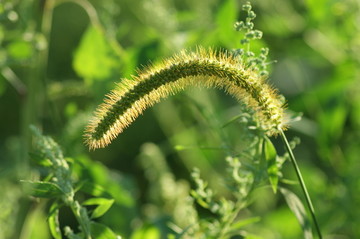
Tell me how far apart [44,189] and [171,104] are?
1.41 metres

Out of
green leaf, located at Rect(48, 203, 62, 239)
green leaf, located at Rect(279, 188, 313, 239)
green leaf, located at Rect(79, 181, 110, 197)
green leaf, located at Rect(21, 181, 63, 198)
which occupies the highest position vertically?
green leaf, located at Rect(279, 188, 313, 239)

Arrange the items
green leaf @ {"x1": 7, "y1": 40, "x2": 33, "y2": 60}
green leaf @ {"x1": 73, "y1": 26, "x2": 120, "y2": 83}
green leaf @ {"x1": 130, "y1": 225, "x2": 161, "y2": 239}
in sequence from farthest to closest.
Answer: green leaf @ {"x1": 7, "y1": 40, "x2": 33, "y2": 60}
green leaf @ {"x1": 73, "y1": 26, "x2": 120, "y2": 83}
green leaf @ {"x1": 130, "y1": 225, "x2": 161, "y2": 239}

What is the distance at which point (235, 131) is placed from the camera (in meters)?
2.20

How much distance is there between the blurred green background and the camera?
4.47 ft

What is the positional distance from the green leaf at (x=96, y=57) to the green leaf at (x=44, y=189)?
0.60 metres

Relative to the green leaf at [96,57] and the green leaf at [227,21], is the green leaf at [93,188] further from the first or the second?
the green leaf at [227,21]

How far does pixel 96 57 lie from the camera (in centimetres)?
150

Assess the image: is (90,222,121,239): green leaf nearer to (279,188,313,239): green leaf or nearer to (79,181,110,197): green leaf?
(79,181,110,197): green leaf

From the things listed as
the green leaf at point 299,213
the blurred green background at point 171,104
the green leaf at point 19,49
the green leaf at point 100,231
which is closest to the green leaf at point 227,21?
the blurred green background at point 171,104

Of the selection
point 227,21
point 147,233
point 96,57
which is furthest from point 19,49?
point 147,233

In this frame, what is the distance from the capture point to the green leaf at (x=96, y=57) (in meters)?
1.49

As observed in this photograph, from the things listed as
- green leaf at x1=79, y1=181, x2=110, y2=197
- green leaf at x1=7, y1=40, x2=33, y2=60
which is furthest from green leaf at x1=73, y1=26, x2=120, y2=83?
green leaf at x1=79, y1=181, x2=110, y2=197

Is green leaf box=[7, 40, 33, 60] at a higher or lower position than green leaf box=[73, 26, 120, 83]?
lower

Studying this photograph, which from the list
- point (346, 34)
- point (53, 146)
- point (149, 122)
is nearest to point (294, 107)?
point (346, 34)
